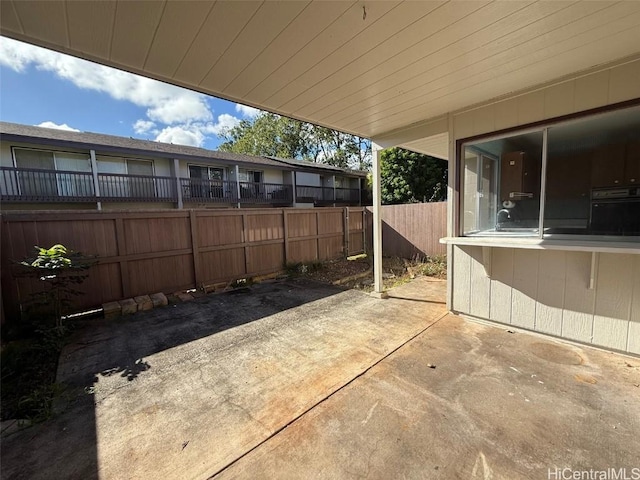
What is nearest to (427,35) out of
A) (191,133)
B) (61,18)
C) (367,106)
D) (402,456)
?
(367,106)

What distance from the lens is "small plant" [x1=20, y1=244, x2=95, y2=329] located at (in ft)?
11.1

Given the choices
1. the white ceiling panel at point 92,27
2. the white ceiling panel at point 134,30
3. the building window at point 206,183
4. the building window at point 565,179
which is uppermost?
the building window at point 206,183

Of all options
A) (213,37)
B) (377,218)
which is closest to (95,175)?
(377,218)

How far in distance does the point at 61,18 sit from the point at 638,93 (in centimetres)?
440

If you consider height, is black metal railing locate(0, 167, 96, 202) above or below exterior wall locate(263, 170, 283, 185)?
below

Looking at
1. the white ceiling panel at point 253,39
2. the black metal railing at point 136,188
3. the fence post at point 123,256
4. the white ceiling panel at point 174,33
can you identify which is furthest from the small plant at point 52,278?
the black metal railing at point 136,188

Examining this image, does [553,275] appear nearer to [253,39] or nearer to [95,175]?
[253,39]

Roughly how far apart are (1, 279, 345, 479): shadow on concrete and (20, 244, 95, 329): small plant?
1.56 ft

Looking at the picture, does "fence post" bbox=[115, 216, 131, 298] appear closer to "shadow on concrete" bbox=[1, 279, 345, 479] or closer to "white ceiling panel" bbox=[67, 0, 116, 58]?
"shadow on concrete" bbox=[1, 279, 345, 479]

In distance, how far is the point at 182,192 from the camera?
11.3 m

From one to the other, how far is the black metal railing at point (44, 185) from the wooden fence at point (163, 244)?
6.52 metres

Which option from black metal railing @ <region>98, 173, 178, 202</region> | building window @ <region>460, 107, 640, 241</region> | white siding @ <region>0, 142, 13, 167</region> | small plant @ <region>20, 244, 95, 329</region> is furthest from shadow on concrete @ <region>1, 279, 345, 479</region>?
white siding @ <region>0, 142, 13, 167</region>

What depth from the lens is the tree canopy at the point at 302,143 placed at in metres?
22.2

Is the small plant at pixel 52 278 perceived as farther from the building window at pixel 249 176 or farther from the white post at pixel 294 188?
the white post at pixel 294 188
